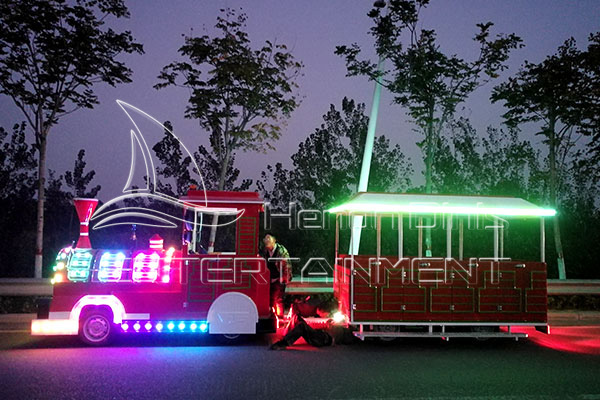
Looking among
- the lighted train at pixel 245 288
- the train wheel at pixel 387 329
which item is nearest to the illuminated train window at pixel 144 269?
the lighted train at pixel 245 288

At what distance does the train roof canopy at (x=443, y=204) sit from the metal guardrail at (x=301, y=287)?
14.0ft

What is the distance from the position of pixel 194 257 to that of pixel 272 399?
3939 millimetres

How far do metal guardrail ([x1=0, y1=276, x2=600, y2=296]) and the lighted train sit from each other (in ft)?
12.7

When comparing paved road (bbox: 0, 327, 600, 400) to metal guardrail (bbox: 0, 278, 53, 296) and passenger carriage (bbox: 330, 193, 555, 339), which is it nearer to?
passenger carriage (bbox: 330, 193, 555, 339)

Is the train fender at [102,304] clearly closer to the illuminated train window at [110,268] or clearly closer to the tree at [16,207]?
the illuminated train window at [110,268]

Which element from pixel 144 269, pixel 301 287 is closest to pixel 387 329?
pixel 301 287

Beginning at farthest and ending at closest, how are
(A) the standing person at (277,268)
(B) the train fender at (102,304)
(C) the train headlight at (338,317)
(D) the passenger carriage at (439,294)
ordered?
1. (A) the standing person at (277,268)
2. (C) the train headlight at (338,317)
3. (D) the passenger carriage at (439,294)
4. (B) the train fender at (102,304)

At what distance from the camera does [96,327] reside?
9.61 metres

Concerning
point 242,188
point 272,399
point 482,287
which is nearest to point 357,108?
point 242,188

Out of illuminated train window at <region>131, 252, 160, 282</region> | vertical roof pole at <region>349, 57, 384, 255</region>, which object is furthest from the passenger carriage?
vertical roof pole at <region>349, 57, 384, 255</region>

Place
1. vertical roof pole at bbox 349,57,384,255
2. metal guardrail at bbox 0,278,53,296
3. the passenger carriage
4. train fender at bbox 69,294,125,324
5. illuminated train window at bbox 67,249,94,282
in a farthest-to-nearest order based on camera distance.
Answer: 1. vertical roof pole at bbox 349,57,384,255
2. metal guardrail at bbox 0,278,53,296
3. the passenger carriage
4. illuminated train window at bbox 67,249,94,282
5. train fender at bbox 69,294,125,324

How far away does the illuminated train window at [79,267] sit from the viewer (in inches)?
377

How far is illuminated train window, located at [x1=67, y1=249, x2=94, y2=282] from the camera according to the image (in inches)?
377

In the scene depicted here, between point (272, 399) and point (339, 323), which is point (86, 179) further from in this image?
point (272, 399)
